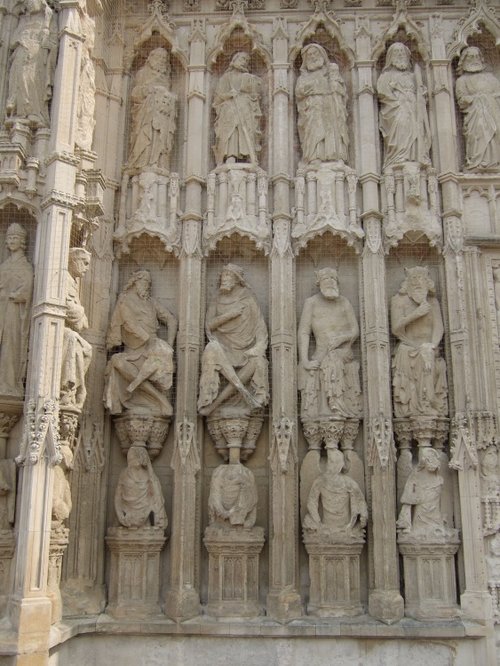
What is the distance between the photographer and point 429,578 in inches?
A: 417

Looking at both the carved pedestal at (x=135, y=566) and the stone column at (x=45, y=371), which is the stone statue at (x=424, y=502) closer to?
the carved pedestal at (x=135, y=566)

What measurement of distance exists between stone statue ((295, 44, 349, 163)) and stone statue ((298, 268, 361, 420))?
7.06 feet

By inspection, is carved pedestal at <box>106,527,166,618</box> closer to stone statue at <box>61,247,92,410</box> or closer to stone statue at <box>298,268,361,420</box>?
stone statue at <box>61,247,92,410</box>

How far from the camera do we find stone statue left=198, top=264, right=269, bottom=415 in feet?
36.2

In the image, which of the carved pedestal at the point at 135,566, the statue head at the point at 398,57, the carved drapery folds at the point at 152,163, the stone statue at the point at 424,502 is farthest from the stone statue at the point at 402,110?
the carved pedestal at the point at 135,566

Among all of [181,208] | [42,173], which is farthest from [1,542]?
[181,208]

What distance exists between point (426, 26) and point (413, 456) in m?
7.68

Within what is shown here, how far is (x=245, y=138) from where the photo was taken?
1242 cm

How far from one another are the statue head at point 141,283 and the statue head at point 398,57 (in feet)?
18.6

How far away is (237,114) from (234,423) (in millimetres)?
5373

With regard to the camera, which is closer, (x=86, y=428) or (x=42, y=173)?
(x=42, y=173)

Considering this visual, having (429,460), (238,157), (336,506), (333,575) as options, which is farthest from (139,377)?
(429,460)

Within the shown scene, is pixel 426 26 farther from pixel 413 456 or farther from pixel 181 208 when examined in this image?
pixel 413 456

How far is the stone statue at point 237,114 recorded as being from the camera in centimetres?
1242
